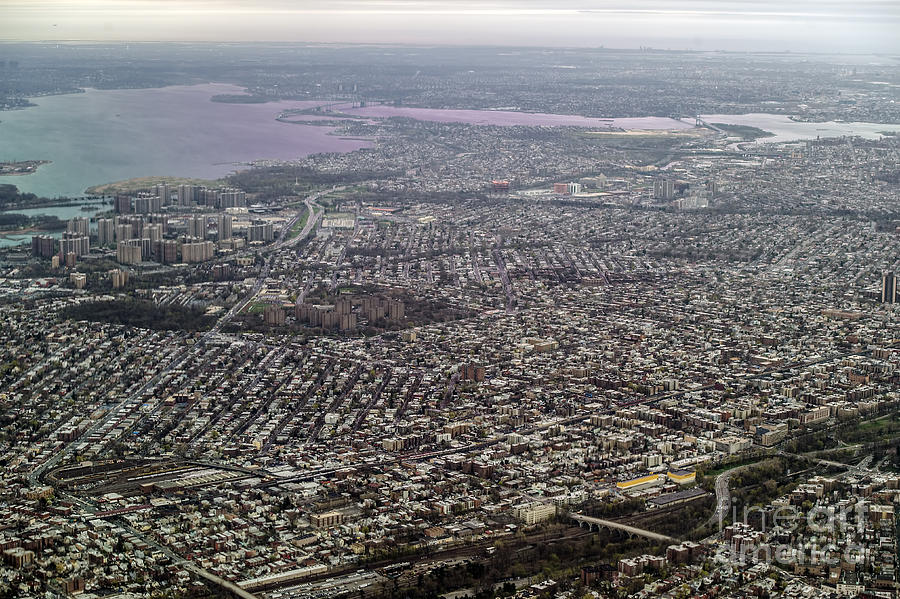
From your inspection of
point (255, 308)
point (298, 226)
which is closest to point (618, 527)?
point (255, 308)

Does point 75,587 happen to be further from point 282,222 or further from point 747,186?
point 747,186

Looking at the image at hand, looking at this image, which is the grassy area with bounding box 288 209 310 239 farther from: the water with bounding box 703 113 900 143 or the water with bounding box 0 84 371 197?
the water with bounding box 703 113 900 143

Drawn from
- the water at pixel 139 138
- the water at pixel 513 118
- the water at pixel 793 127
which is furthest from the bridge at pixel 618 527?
the water at pixel 513 118

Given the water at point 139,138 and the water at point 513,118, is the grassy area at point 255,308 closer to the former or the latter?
the water at point 139,138

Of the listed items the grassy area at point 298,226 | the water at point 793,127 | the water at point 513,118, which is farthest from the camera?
the water at point 513,118

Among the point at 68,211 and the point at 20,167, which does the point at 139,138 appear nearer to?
the point at 20,167

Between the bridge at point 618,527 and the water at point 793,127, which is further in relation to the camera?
the water at point 793,127

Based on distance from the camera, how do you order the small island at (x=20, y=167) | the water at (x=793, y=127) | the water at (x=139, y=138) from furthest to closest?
the water at (x=793, y=127) < the water at (x=139, y=138) < the small island at (x=20, y=167)
